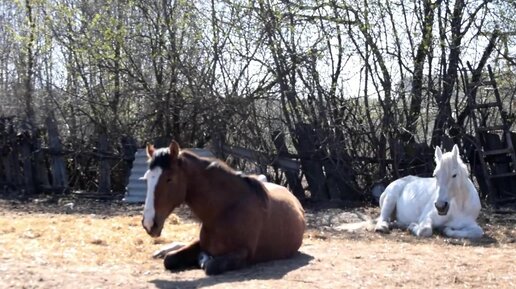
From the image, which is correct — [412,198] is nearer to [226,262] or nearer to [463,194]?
[463,194]

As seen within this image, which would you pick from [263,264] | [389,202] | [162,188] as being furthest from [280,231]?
[389,202]

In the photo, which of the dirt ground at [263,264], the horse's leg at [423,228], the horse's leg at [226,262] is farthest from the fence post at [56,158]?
the horse's leg at [226,262]

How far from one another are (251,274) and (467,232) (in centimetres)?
410

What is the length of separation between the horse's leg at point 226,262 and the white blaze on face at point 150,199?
0.61 metres

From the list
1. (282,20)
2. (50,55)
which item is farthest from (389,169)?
(50,55)

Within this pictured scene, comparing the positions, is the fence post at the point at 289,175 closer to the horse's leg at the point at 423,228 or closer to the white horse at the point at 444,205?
the white horse at the point at 444,205

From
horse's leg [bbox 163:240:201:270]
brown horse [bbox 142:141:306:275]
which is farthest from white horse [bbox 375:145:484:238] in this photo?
horse's leg [bbox 163:240:201:270]

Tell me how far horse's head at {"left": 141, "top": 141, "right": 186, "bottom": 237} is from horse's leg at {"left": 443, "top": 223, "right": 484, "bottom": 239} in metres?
4.28

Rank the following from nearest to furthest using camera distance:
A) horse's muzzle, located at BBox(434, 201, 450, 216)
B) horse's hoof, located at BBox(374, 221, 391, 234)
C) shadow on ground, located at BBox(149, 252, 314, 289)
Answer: shadow on ground, located at BBox(149, 252, 314, 289), horse's muzzle, located at BBox(434, 201, 450, 216), horse's hoof, located at BBox(374, 221, 391, 234)

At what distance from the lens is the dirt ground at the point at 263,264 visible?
5.76 meters

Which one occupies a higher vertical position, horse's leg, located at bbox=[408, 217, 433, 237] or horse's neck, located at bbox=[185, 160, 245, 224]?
horse's neck, located at bbox=[185, 160, 245, 224]

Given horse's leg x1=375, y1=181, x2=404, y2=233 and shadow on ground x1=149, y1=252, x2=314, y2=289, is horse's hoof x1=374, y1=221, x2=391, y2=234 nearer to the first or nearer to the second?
horse's leg x1=375, y1=181, x2=404, y2=233

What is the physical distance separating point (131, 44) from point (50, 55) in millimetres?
4536

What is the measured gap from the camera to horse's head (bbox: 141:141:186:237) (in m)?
6.17
